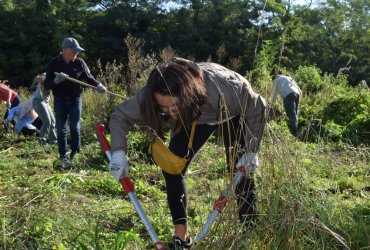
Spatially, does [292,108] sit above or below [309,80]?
above

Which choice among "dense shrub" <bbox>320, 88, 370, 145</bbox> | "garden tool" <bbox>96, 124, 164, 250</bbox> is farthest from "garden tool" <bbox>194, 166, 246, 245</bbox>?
"dense shrub" <bbox>320, 88, 370, 145</bbox>

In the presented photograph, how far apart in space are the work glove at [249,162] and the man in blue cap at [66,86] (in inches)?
120

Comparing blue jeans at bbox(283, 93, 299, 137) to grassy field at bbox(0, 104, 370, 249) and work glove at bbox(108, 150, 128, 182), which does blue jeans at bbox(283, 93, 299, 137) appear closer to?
Result: grassy field at bbox(0, 104, 370, 249)

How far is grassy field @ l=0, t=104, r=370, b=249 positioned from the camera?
244cm

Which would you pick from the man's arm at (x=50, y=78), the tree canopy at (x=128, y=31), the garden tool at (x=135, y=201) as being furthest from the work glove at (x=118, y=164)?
the tree canopy at (x=128, y=31)

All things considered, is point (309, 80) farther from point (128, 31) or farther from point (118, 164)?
point (128, 31)

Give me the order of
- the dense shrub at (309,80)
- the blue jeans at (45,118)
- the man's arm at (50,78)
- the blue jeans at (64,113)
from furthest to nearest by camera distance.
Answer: the dense shrub at (309,80)
the blue jeans at (45,118)
the blue jeans at (64,113)
the man's arm at (50,78)

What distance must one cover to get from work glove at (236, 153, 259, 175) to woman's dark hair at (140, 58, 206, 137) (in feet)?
1.10

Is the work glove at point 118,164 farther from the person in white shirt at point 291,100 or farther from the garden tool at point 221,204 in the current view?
the person in white shirt at point 291,100

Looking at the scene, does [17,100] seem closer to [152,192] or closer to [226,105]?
[152,192]

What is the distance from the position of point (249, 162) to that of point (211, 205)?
56cm

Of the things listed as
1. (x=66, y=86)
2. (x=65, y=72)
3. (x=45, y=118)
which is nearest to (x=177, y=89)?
(x=66, y=86)

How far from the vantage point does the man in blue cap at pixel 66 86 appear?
541cm

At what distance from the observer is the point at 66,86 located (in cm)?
541
